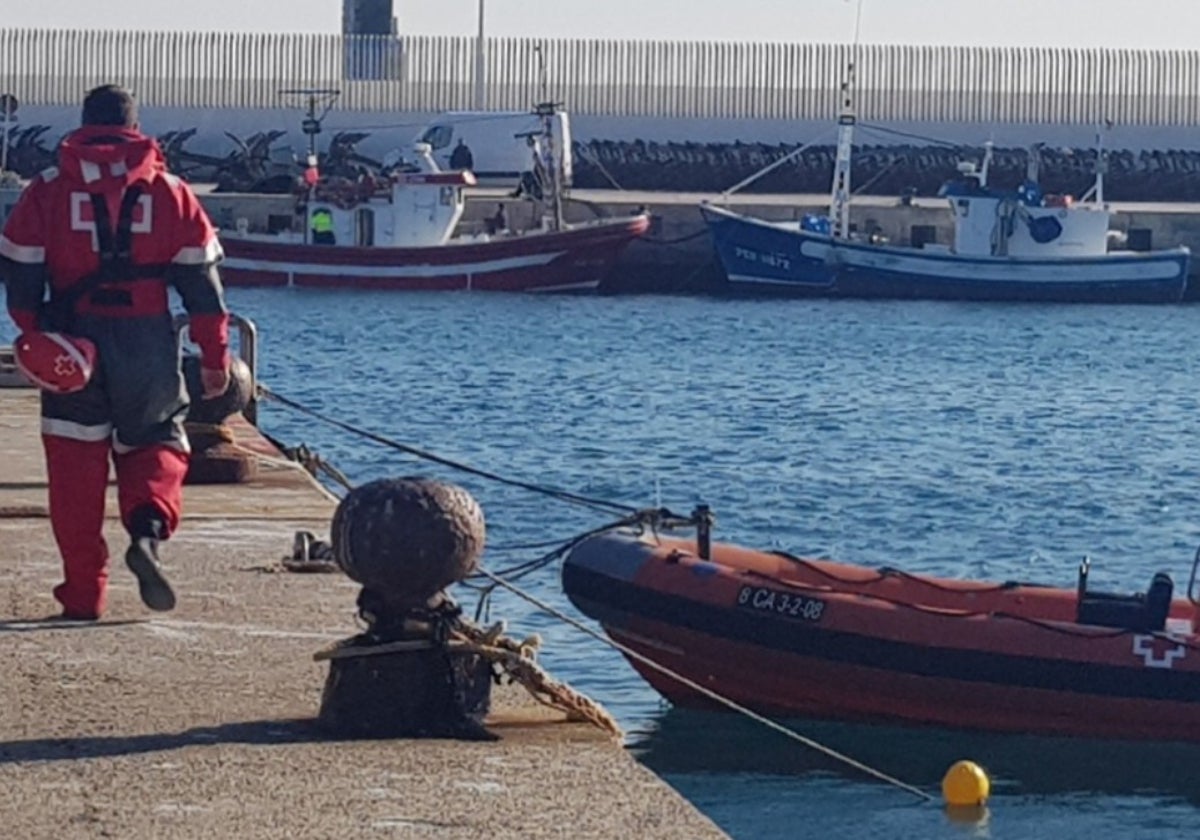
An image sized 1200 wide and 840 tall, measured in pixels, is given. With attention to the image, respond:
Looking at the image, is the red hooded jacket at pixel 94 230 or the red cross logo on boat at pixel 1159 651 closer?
the red hooded jacket at pixel 94 230

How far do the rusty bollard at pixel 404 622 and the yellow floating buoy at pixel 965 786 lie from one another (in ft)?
12.1

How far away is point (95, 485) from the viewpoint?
22.8 ft

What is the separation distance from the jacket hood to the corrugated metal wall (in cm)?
4625

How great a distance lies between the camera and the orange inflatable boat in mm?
10180

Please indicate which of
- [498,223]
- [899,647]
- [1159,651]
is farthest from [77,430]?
[498,223]

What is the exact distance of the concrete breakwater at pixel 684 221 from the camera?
4294cm

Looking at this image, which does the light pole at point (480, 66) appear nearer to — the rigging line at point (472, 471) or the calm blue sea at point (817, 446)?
the calm blue sea at point (817, 446)

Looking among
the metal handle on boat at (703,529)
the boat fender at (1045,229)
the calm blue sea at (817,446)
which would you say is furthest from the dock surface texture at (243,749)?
the boat fender at (1045,229)

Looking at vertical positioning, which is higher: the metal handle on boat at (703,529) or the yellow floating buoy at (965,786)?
the metal handle on boat at (703,529)

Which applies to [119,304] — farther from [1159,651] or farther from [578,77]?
[578,77]

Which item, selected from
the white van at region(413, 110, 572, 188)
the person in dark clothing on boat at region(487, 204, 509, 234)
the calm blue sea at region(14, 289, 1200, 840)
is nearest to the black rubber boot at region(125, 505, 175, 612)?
the calm blue sea at region(14, 289, 1200, 840)

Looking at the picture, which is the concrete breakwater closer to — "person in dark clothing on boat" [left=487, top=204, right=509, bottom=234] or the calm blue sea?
"person in dark clothing on boat" [left=487, top=204, right=509, bottom=234]

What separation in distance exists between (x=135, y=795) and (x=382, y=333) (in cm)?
2939

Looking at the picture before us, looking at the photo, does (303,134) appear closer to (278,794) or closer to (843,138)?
(843,138)
